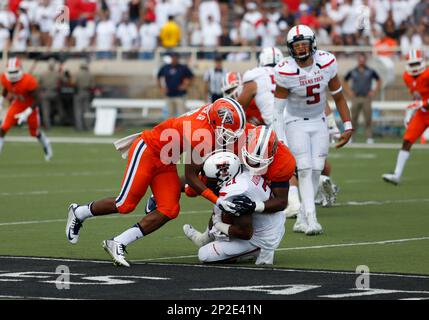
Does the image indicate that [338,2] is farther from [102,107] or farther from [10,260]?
[10,260]

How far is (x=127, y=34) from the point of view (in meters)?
30.7

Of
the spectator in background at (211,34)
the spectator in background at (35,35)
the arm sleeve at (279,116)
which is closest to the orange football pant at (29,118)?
the arm sleeve at (279,116)

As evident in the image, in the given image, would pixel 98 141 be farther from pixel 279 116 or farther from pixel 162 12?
pixel 279 116

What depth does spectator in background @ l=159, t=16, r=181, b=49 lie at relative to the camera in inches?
1170

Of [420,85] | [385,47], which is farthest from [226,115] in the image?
[385,47]

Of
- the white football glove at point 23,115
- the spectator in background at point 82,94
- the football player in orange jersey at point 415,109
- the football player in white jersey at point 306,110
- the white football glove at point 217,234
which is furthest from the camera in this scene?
the spectator in background at point 82,94

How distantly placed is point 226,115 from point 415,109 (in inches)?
325

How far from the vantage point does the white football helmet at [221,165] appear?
9.46 m

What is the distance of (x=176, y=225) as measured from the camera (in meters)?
12.5

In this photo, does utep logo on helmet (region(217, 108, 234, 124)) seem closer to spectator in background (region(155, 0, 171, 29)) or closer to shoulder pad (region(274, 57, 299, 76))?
shoulder pad (region(274, 57, 299, 76))

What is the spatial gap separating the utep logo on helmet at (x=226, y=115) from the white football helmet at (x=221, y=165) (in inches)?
9.9

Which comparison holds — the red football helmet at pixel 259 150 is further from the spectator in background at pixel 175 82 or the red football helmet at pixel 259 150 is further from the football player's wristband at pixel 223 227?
the spectator in background at pixel 175 82

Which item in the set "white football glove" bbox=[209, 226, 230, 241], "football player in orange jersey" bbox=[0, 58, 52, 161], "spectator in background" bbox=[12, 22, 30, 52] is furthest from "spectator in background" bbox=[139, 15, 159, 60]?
"white football glove" bbox=[209, 226, 230, 241]

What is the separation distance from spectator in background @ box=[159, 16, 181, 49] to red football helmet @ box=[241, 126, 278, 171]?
66.4ft
